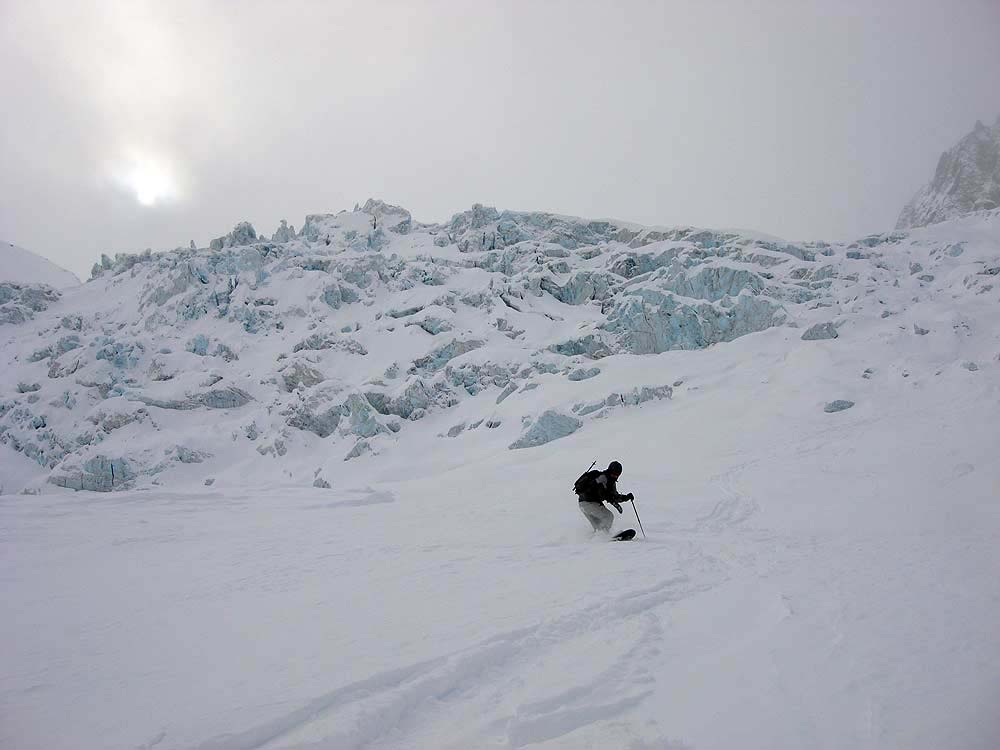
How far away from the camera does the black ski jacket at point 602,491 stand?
10.1 metres

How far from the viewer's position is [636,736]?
377 cm

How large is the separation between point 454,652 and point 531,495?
1025cm

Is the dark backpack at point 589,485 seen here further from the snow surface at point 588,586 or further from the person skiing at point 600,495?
the snow surface at point 588,586

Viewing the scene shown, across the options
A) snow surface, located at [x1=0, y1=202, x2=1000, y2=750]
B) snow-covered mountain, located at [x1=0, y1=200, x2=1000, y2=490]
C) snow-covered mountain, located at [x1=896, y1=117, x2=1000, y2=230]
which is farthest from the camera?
snow-covered mountain, located at [x1=896, y1=117, x2=1000, y2=230]

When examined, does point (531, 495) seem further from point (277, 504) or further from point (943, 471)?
point (943, 471)

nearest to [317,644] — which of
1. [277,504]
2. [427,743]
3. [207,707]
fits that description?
[207,707]

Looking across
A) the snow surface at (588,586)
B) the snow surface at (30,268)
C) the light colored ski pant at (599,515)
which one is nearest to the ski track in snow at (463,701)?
the snow surface at (588,586)

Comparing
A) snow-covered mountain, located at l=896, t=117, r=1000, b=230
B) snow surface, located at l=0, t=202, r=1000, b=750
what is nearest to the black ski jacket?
snow surface, located at l=0, t=202, r=1000, b=750

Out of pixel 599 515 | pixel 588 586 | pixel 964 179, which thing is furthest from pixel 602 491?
pixel 964 179

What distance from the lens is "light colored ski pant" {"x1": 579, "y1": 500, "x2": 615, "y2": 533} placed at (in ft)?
33.7

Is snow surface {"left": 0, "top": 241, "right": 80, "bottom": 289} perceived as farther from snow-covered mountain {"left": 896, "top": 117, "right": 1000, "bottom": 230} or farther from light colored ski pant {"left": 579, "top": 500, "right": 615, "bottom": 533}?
snow-covered mountain {"left": 896, "top": 117, "right": 1000, "bottom": 230}

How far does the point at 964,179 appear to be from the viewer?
154 metres

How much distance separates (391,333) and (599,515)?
57771 mm

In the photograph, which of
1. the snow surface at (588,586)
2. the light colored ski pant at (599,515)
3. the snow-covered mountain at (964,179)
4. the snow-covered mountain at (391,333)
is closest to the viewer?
the snow surface at (588,586)
